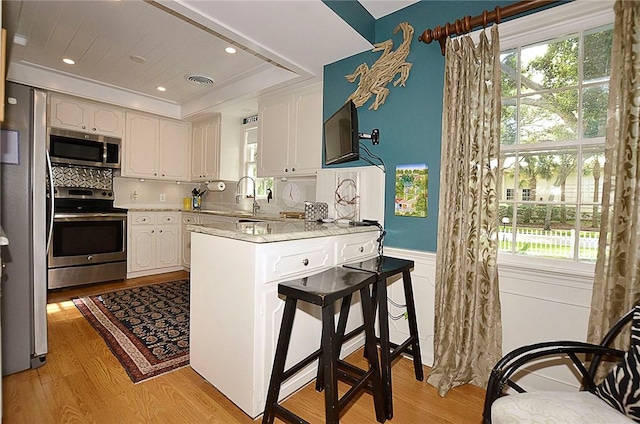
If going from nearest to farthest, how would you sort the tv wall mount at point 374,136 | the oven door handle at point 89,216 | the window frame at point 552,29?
the window frame at point 552,29 < the tv wall mount at point 374,136 < the oven door handle at point 89,216

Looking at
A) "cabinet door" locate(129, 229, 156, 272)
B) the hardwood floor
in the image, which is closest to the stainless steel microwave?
"cabinet door" locate(129, 229, 156, 272)

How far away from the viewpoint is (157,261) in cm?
463

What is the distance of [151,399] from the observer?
179 centimetres

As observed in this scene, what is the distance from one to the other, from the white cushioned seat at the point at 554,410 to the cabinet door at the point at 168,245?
183 inches

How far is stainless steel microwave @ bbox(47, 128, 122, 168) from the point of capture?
3.83 meters

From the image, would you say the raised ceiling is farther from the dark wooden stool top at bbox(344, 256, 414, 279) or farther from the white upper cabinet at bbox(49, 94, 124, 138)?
the dark wooden stool top at bbox(344, 256, 414, 279)

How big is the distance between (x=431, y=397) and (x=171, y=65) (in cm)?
389

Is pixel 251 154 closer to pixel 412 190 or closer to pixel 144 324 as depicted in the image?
pixel 144 324

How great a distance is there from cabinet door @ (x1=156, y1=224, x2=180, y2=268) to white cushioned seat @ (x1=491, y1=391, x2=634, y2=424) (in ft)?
15.3

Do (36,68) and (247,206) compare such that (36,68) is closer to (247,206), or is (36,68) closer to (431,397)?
(247,206)

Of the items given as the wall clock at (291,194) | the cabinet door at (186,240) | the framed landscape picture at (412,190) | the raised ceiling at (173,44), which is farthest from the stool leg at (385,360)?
the cabinet door at (186,240)

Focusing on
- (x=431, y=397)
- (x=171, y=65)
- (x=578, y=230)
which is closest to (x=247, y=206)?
(x=171, y=65)

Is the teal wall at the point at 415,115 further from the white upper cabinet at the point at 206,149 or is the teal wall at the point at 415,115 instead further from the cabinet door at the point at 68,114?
the cabinet door at the point at 68,114

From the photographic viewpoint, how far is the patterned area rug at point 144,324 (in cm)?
218
